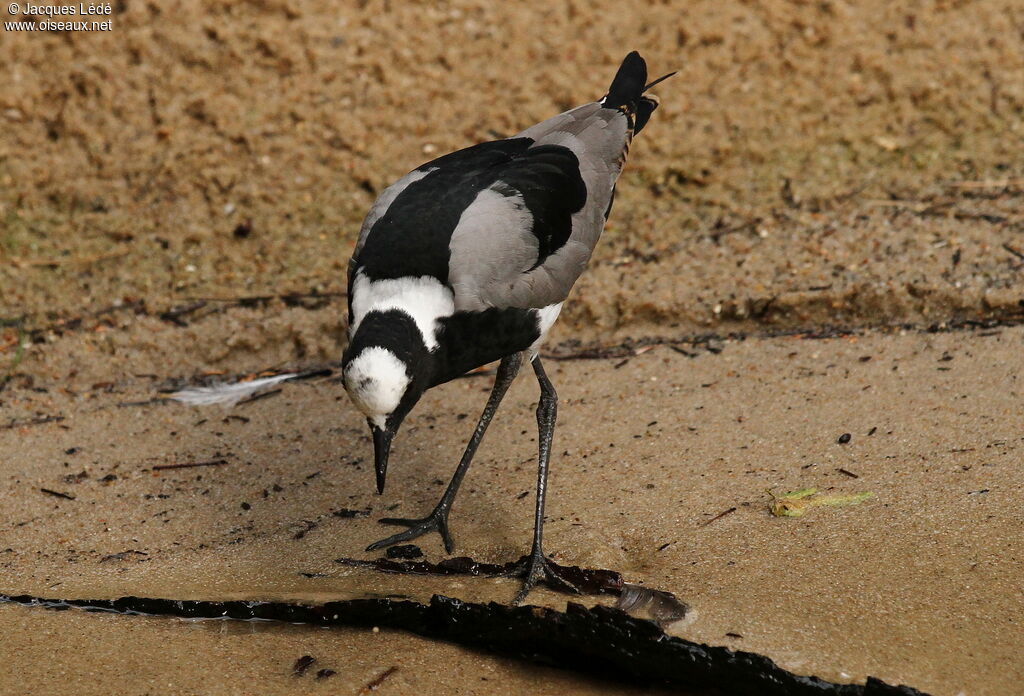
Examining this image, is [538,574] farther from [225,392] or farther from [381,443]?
[225,392]

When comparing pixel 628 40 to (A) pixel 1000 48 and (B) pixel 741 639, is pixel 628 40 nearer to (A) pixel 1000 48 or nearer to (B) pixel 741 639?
(A) pixel 1000 48

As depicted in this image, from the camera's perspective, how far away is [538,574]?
142 inches

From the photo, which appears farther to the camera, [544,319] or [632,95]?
[632,95]

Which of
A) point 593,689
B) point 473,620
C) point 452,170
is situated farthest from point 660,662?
point 452,170

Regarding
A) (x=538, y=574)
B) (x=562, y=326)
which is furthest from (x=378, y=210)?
(x=562, y=326)

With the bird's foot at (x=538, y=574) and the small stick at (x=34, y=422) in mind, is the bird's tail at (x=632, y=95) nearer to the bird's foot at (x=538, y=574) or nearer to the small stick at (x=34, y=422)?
the bird's foot at (x=538, y=574)

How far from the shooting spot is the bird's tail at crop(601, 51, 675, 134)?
4961 mm

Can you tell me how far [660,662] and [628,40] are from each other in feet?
15.3

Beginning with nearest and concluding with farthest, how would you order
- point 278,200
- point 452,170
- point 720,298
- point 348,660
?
point 348,660
point 452,170
point 720,298
point 278,200

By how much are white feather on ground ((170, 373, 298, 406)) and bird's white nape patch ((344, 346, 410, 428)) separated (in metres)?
1.91

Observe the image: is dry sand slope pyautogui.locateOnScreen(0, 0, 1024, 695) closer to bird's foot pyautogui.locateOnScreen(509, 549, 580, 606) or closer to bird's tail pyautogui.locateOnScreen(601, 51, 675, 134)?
bird's foot pyautogui.locateOnScreen(509, 549, 580, 606)

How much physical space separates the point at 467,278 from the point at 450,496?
93cm

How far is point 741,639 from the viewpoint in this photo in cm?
310

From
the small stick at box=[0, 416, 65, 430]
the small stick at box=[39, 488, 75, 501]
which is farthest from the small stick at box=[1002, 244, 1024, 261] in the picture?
the small stick at box=[0, 416, 65, 430]
